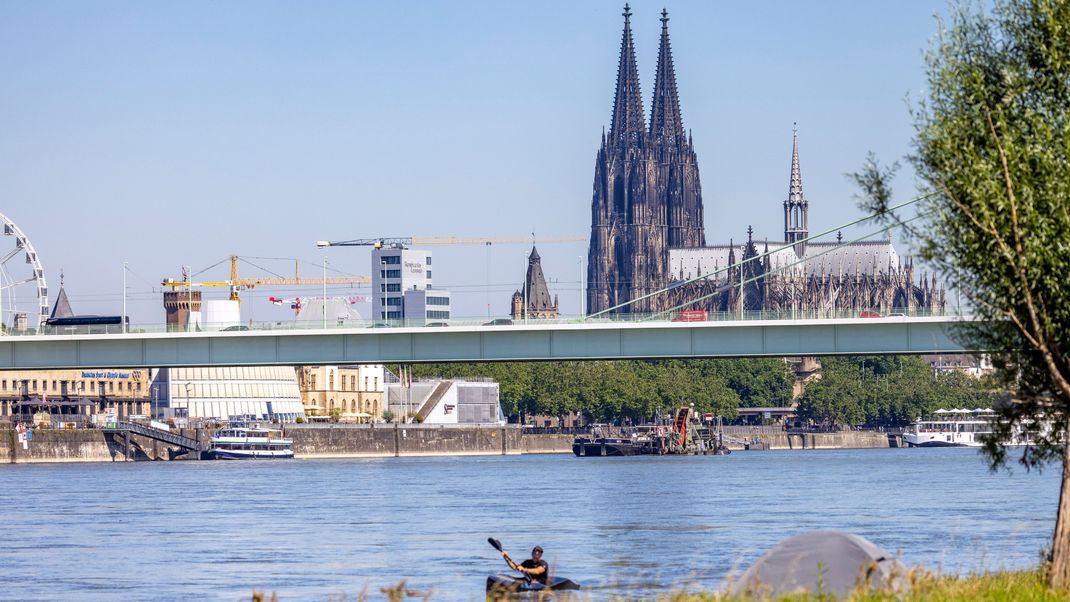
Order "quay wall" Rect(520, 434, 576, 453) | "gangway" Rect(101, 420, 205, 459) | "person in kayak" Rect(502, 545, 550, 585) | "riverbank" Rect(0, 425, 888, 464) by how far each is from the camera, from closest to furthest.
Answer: "person in kayak" Rect(502, 545, 550, 585) < "riverbank" Rect(0, 425, 888, 464) < "gangway" Rect(101, 420, 205, 459) < "quay wall" Rect(520, 434, 576, 453)

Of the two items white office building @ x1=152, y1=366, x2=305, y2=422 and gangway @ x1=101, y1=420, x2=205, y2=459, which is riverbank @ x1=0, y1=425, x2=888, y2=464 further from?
white office building @ x1=152, y1=366, x2=305, y2=422

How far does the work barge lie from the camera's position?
520 feet

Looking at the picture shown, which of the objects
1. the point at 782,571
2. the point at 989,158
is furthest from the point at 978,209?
the point at 782,571

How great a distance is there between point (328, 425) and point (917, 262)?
130m

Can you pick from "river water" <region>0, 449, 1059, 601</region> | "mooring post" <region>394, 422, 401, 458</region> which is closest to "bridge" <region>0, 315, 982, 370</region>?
"river water" <region>0, 449, 1059, 601</region>

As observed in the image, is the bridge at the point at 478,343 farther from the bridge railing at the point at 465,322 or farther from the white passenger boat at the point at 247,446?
the white passenger boat at the point at 247,446

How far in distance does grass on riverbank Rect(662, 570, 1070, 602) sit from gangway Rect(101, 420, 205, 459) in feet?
372

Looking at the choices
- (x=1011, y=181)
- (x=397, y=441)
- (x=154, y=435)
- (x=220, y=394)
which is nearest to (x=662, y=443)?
(x=397, y=441)

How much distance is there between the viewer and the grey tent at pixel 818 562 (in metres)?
23.8

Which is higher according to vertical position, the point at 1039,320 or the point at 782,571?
the point at 1039,320

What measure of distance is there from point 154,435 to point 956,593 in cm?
11801

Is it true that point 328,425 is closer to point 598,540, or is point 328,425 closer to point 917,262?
point 598,540

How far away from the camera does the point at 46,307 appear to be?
136m

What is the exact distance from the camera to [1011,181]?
79.6ft
